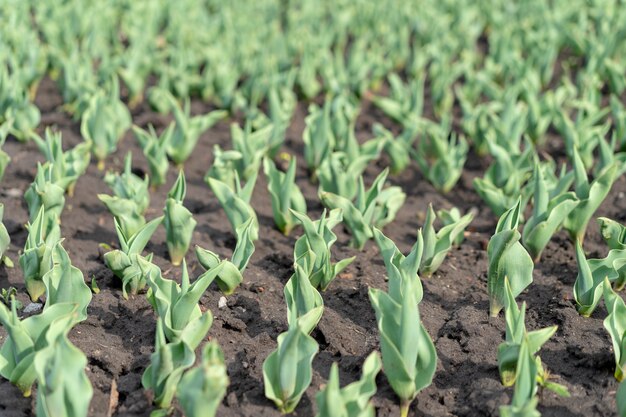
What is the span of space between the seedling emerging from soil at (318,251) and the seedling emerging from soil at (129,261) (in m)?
0.57

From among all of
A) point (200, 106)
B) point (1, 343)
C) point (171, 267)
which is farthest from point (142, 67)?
point (1, 343)

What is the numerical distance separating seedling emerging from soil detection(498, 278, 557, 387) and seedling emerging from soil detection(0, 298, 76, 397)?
137 centimetres

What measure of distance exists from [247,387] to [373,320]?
63cm

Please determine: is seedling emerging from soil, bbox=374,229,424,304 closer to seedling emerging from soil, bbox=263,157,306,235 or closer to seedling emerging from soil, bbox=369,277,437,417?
seedling emerging from soil, bbox=369,277,437,417

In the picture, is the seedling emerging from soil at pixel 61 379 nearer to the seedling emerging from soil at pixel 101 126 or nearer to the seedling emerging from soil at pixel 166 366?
the seedling emerging from soil at pixel 166 366

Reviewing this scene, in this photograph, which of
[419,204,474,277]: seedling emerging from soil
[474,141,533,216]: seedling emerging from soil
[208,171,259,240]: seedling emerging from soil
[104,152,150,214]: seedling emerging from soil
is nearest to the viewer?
[419,204,474,277]: seedling emerging from soil

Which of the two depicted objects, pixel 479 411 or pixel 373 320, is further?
pixel 373 320

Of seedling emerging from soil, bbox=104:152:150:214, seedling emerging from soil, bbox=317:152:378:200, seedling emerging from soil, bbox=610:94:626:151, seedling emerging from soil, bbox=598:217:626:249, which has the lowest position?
seedling emerging from soil, bbox=610:94:626:151

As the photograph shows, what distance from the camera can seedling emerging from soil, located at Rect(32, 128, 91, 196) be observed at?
157 inches

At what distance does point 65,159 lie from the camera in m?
4.23

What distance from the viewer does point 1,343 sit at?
3.07m

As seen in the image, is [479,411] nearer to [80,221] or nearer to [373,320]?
[373,320]

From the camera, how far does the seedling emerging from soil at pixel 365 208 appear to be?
3.84m

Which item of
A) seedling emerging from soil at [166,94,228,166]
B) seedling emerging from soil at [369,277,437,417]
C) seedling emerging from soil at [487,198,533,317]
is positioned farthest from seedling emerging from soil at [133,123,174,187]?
seedling emerging from soil at [369,277,437,417]
